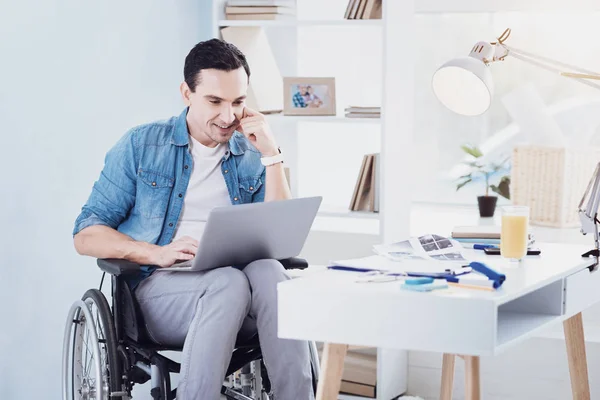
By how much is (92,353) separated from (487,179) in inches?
113

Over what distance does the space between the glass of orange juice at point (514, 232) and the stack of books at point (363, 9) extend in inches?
49.1

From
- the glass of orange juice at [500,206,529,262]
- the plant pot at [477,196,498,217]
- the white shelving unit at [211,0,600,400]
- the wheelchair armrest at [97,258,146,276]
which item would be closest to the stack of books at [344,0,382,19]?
the white shelving unit at [211,0,600,400]

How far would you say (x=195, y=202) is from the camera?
8.75 ft

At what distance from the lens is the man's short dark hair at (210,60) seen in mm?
2639

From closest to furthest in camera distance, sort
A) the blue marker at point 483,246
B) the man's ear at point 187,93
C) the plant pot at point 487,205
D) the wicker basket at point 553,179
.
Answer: the blue marker at point 483,246, the man's ear at point 187,93, the wicker basket at point 553,179, the plant pot at point 487,205

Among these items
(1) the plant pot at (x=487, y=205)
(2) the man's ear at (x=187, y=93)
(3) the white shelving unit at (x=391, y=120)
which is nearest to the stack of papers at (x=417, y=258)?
(2) the man's ear at (x=187, y=93)

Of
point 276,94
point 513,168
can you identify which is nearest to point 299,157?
point 276,94

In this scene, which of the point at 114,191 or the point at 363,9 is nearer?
the point at 114,191

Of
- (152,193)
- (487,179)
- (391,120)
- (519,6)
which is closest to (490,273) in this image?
(152,193)

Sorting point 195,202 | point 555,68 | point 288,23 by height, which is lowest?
point 195,202

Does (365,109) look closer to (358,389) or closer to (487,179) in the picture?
(358,389)

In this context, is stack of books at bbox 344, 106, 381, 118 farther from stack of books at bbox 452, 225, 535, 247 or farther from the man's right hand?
the man's right hand

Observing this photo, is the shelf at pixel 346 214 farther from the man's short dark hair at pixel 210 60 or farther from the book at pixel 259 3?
the man's short dark hair at pixel 210 60

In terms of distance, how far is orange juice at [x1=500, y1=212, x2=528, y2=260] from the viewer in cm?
227
